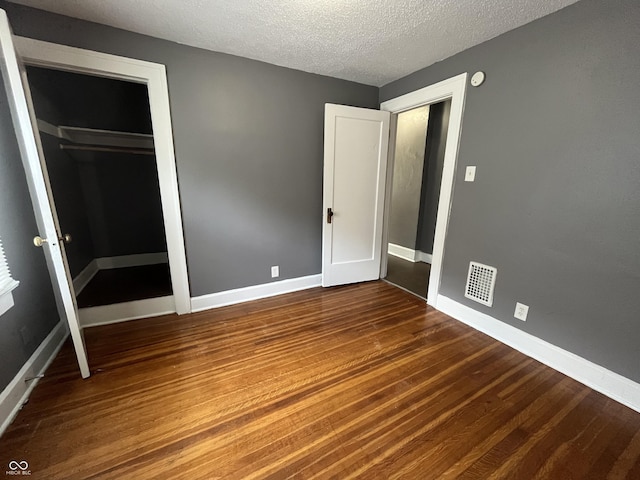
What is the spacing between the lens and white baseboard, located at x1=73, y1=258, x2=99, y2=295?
2.57m

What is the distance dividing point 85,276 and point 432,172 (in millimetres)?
4736

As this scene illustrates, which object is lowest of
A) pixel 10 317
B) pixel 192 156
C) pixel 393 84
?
pixel 10 317

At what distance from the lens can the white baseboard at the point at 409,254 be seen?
4.13 metres

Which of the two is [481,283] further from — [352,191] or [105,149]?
[105,149]

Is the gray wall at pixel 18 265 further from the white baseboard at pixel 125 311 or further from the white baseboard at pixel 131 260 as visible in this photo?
the white baseboard at pixel 131 260

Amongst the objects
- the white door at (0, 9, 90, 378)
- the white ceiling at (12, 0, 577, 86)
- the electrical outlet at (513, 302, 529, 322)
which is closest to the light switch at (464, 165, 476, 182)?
the white ceiling at (12, 0, 577, 86)

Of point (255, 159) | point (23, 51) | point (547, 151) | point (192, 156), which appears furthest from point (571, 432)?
point (23, 51)

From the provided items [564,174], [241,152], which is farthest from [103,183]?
[564,174]

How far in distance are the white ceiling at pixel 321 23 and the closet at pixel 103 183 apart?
139cm

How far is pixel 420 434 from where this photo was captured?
4.29 feet

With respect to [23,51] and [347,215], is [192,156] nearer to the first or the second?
[23,51]

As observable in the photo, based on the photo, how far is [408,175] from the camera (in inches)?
167

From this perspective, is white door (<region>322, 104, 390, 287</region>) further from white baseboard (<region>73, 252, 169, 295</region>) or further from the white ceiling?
white baseboard (<region>73, 252, 169, 295</region>)

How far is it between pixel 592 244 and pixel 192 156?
9.93ft
